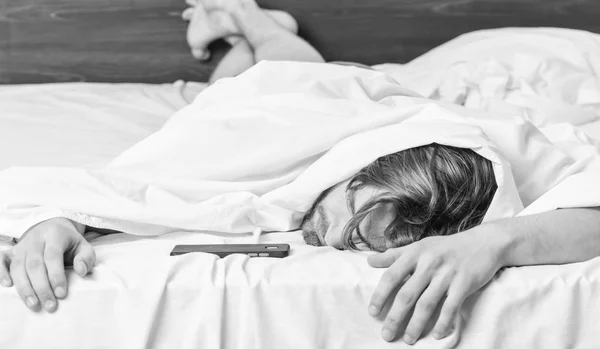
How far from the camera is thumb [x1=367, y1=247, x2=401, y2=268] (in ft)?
2.81

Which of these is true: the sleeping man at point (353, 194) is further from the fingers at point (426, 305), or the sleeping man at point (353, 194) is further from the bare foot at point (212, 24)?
the bare foot at point (212, 24)

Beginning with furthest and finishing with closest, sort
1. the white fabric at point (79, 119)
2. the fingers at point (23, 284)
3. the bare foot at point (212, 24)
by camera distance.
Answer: the bare foot at point (212, 24)
the white fabric at point (79, 119)
the fingers at point (23, 284)

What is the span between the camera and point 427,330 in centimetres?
84

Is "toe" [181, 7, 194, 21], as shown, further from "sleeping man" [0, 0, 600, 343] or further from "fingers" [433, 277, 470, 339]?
"fingers" [433, 277, 470, 339]

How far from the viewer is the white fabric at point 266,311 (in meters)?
0.83

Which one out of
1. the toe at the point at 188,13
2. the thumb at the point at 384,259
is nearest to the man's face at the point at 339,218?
the thumb at the point at 384,259

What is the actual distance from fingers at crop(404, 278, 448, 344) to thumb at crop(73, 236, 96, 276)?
1.17 ft

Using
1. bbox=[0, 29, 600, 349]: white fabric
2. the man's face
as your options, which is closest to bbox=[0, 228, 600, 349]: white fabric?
bbox=[0, 29, 600, 349]: white fabric

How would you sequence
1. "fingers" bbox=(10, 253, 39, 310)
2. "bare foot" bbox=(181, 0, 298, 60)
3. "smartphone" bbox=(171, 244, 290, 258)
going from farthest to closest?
"bare foot" bbox=(181, 0, 298, 60)
"smartphone" bbox=(171, 244, 290, 258)
"fingers" bbox=(10, 253, 39, 310)

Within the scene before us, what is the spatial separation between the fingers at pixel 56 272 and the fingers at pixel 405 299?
348 mm

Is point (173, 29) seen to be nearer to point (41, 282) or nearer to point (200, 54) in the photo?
point (200, 54)

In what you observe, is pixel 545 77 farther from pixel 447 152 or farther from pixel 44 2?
pixel 44 2

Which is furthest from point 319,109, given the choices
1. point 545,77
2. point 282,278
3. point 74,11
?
point 74,11

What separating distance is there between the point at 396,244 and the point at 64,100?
1157 mm
